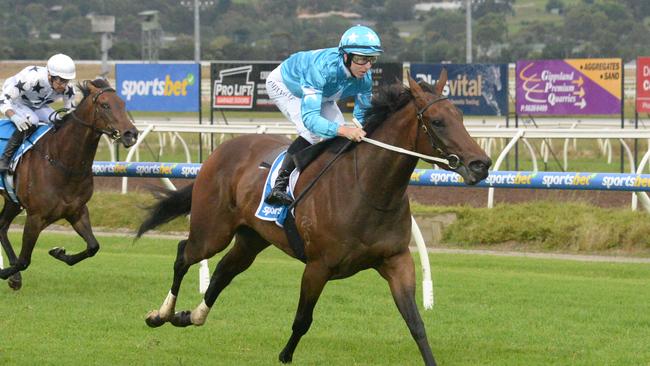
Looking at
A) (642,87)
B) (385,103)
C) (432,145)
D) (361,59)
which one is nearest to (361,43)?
(361,59)

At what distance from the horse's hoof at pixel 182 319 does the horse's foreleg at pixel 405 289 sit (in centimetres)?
150

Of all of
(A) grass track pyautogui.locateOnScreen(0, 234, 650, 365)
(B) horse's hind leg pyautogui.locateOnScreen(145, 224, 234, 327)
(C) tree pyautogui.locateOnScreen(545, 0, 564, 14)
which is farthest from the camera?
(C) tree pyautogui.locateOnScreen(545, 0, 564, 14)

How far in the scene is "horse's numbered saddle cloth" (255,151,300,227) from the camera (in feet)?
22.1

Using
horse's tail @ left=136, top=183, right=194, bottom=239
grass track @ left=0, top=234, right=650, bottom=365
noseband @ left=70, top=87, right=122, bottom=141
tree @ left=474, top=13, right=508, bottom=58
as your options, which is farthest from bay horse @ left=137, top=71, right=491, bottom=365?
tree @ left=474, top=13, right=508, bottom=58

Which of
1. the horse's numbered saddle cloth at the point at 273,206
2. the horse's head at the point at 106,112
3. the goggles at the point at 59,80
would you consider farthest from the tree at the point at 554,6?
the horse's numbered saddle cloth at the point at 273,206

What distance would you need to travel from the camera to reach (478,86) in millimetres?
19156

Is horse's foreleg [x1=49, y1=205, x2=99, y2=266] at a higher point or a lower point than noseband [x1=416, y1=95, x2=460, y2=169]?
lower

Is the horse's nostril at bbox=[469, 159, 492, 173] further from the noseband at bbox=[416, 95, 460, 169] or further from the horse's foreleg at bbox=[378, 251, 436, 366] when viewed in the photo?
the horse's foreleg at bbox=[378, 251, 436, 366]

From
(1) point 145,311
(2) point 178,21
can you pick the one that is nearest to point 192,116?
(1) point 145,311

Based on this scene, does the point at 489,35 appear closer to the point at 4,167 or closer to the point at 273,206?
the point at 4,167

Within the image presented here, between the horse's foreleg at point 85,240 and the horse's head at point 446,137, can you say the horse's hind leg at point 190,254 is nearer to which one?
the horse's head at point 446,137

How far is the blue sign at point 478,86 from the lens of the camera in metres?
19.0

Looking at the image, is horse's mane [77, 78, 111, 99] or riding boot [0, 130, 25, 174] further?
riding boot [0, 130, 25, 174]

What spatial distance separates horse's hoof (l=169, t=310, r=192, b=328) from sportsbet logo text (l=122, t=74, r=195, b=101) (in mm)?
13012
